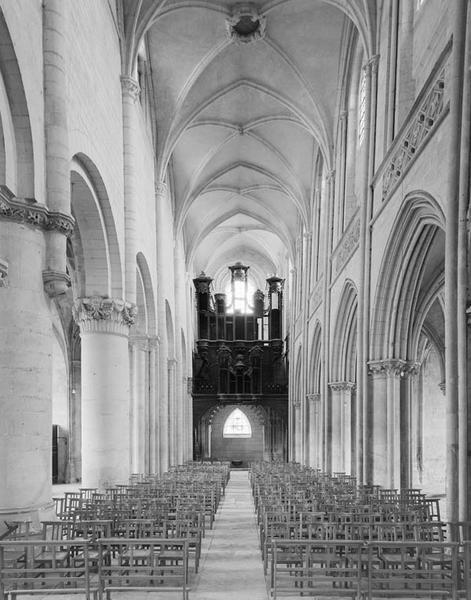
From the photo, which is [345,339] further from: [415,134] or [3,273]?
[3,273]

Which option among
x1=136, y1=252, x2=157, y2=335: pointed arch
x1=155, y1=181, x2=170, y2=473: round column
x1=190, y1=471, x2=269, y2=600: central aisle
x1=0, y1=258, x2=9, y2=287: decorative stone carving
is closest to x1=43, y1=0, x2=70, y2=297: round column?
x1=0, y1=258, x2=9, y2=287: decorative stone carving

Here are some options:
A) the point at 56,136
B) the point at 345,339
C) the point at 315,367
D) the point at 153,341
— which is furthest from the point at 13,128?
the point at 315,367

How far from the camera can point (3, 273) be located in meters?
10.2

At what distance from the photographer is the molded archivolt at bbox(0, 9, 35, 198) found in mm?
10705

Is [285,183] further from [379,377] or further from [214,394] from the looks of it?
[379,377]

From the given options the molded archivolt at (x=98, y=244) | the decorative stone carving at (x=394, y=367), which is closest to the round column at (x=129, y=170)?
the molded archivolt at (x=98, y=244)

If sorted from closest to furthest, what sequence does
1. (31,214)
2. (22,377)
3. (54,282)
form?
(22,377) → (31,214) → (54,282)

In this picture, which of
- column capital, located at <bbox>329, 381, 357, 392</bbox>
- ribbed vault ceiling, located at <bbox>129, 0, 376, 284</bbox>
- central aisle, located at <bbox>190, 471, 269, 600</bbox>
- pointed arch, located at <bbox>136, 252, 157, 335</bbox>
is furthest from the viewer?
column capital, located at <bbox>329, 381, 357, 392</bbox>

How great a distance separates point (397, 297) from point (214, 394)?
2936 cm

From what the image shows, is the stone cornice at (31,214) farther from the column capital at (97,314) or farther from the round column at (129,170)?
the round column at (129,170)

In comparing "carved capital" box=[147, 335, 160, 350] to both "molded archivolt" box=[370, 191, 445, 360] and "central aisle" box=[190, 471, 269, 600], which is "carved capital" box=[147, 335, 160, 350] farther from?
"molded archivolt" box=[370, 191, 445, 360]

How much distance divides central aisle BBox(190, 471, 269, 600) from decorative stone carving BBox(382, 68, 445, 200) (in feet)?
26.9

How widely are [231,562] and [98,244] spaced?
371 inches

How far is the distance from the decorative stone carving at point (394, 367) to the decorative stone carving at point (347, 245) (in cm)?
446
